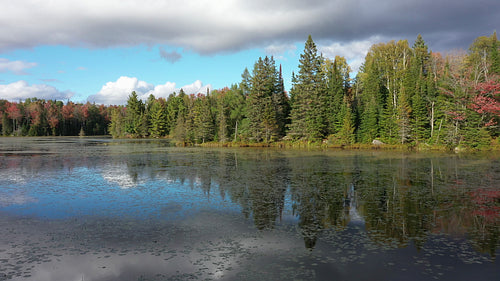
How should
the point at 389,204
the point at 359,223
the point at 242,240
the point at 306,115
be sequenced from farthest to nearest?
1. the point at 306,115
2. the point at 389,204
3. the point at 359,223
4. the point at 242,240

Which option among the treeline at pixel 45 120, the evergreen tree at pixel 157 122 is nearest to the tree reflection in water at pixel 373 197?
the evergreen tree at pixel 157 122

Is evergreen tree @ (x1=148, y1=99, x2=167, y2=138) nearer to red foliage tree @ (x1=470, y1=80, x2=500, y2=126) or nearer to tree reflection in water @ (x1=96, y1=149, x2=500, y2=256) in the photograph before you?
tree reflection in water @ (x1=96, y1=149, x2=500, y2=256)

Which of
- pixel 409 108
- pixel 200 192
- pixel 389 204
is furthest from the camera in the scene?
pixel 409 108

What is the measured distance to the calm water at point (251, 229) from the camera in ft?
27.5

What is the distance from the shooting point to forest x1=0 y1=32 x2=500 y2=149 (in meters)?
50.3

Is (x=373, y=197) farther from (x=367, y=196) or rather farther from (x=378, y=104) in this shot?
(x=378, y=104)

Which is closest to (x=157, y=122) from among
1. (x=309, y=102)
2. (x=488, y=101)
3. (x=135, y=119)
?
(x=135, y=119)

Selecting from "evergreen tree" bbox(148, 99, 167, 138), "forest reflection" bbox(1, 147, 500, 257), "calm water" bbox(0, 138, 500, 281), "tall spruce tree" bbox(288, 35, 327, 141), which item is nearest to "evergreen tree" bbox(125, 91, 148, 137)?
"evergreen tree" bbox(148, 99, 167, 138)

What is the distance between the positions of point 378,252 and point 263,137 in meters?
56.0

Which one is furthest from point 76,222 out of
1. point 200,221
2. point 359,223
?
point 359,223

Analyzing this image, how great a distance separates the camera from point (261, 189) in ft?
62.5

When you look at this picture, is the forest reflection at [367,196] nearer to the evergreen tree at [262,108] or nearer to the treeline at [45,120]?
the evergreen tree at [262,108]

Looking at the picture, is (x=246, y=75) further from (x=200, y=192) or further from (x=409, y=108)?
(x=200, y=192)

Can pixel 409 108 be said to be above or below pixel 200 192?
above
